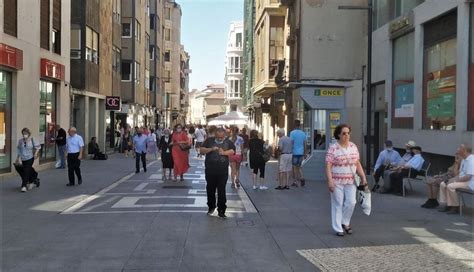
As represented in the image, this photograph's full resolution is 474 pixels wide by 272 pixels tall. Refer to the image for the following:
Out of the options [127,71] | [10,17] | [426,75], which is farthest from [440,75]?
[127,71]

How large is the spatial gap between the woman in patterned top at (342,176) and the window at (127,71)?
112 feet

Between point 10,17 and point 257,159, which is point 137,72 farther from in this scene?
point 257,159

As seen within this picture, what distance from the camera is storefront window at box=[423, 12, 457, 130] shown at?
1522 cm

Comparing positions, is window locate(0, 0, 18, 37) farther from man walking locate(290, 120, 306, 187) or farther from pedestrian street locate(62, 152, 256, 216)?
man walking locate(290, 120, 306, 187)

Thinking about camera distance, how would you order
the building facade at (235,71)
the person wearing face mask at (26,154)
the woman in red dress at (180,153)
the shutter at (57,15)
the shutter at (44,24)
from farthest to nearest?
1. the building facade at (235,71)
2. the shutter at (57,15)
3. the shutter at (44,24)
4. the woman in red dress at (180,153)
5. the person wearing face mask at (26,154)

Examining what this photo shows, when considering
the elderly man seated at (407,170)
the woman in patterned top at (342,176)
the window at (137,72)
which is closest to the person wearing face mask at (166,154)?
the elderly man seated at (407,170)

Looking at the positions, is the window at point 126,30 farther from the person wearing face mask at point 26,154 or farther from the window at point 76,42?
the person wearing face mask at point 26,154

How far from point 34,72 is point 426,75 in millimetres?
12328

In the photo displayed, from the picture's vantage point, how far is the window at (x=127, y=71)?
41.2m

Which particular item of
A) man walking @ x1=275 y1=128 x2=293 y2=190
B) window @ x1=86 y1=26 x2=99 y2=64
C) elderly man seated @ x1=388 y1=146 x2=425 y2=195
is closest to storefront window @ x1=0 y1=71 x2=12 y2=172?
man walking @ x1=275 y1=128 x2=293 y2=190

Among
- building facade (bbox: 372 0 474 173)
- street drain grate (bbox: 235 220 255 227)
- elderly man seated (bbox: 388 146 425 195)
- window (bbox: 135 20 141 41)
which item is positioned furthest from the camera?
window (bbox: 135 20 141 41)

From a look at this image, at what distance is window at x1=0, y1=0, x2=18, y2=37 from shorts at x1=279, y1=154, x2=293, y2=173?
8709 millimetres

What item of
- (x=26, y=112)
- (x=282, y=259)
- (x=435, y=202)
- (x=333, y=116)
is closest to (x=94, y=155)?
(x=26, y=112)

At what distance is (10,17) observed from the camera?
17406mm
